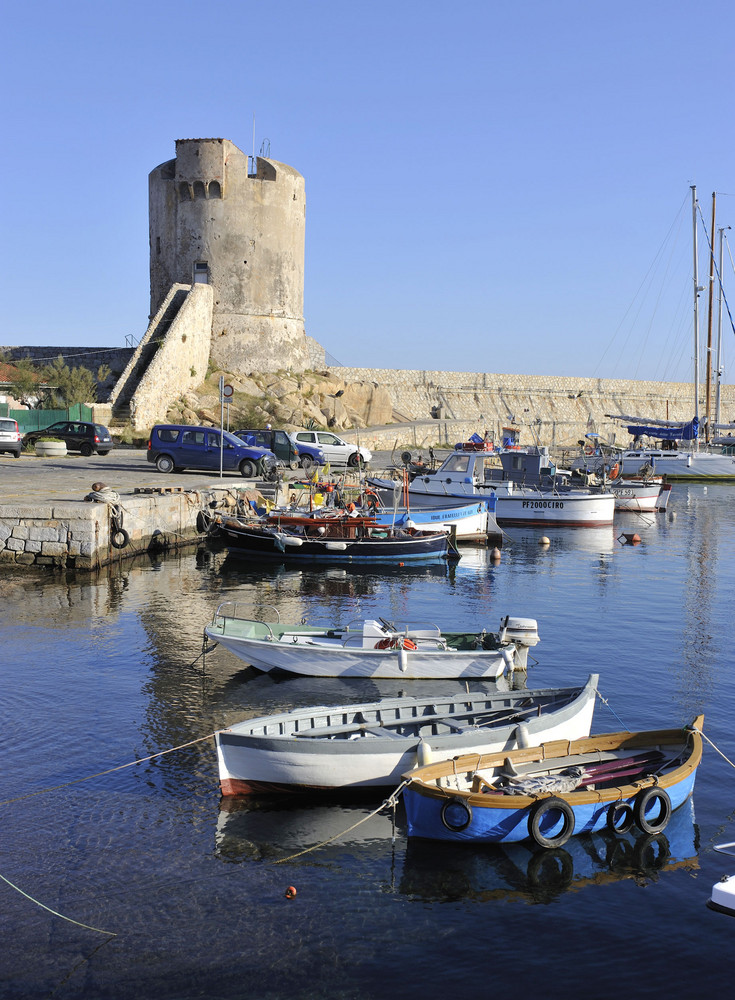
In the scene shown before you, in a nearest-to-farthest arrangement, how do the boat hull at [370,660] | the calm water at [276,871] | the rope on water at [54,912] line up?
the calm water at [276,871], the rope on water at [54,912], the boat hull at [370,660]

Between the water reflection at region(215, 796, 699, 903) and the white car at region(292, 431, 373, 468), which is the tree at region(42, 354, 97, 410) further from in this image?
the water reflection at region(215, 796, 699, 903)

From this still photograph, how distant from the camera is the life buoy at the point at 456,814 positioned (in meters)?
7.80

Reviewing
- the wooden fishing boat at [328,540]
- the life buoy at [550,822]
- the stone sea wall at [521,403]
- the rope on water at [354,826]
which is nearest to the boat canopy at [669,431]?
the stone sea wall at [521,403]

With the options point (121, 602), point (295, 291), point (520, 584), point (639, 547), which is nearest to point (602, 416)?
point (295, 291)

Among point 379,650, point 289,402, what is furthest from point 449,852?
point 289,402

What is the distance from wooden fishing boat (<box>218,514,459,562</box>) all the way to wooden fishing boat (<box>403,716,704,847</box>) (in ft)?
42.7

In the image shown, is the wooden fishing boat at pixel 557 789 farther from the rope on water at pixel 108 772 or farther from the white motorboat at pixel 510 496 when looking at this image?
the white motorboat at pixel 510 496

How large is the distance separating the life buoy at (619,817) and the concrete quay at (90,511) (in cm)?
1355

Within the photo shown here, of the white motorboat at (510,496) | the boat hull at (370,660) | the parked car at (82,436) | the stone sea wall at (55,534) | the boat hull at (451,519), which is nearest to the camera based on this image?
the boat hull at (370,660)

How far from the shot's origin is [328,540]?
71.6ft

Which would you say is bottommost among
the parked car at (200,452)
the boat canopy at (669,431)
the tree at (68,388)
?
the parked car at (200,452)

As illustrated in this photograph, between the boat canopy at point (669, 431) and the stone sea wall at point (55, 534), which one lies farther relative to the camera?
the boat canopy at point (669, 431)

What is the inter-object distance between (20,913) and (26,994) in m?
0.91

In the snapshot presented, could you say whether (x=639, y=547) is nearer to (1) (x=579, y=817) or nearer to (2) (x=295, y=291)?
(1) (x=579, y=817)
